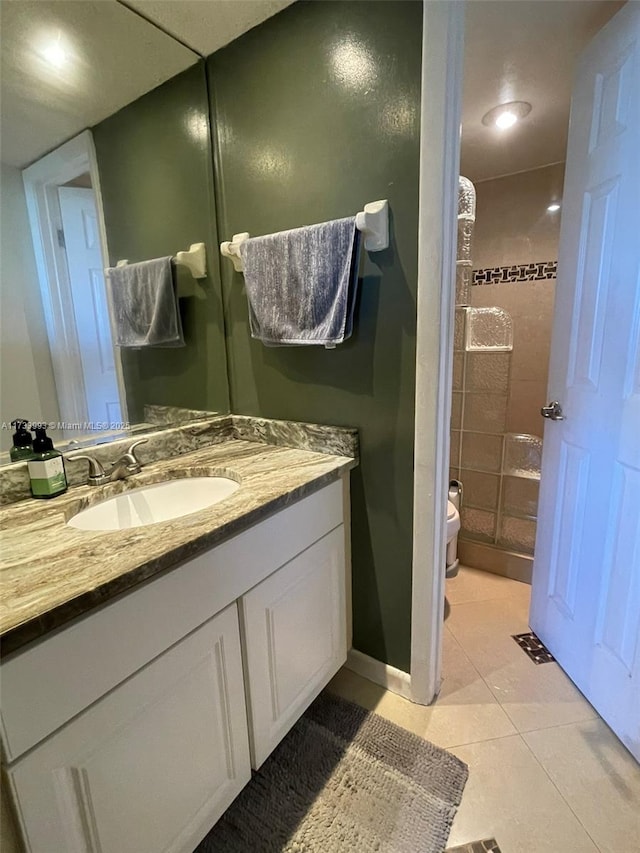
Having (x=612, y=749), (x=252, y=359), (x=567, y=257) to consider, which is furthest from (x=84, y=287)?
(x=612, y=749)

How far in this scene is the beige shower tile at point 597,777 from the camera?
99 cm

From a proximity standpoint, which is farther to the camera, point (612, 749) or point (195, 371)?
point (195, 371)

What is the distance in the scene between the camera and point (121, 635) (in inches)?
26.9

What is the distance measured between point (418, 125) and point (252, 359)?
2.75ft

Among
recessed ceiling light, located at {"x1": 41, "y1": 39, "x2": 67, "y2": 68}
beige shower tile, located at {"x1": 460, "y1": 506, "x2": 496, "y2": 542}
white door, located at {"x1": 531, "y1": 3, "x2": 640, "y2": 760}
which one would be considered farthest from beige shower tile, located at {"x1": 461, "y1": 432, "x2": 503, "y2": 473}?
recessed ceiling light, located at {"x1": 41, "y1": 39, "x2": 67, "y2": 68}

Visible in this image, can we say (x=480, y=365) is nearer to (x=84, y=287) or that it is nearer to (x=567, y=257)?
(x=567, y=257)

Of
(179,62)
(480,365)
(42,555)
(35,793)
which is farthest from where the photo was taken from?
(480,365)

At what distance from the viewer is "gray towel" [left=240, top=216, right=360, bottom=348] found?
44.9 inches

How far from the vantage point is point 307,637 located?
1155 millimetres

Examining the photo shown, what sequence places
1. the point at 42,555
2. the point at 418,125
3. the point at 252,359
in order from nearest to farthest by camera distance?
the point at 42,555 < the point at 418,125 < the point at 252,359

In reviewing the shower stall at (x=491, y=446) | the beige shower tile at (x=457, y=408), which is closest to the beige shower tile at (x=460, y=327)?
the shower stall at (x=491, y=446)

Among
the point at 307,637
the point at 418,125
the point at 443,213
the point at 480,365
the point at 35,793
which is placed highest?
the point at 418,125

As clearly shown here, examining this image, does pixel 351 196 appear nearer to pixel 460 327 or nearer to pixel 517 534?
pixel 460 327

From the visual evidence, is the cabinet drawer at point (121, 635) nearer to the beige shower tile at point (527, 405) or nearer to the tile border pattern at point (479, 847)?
the tile border pattern at point (479, 847)
